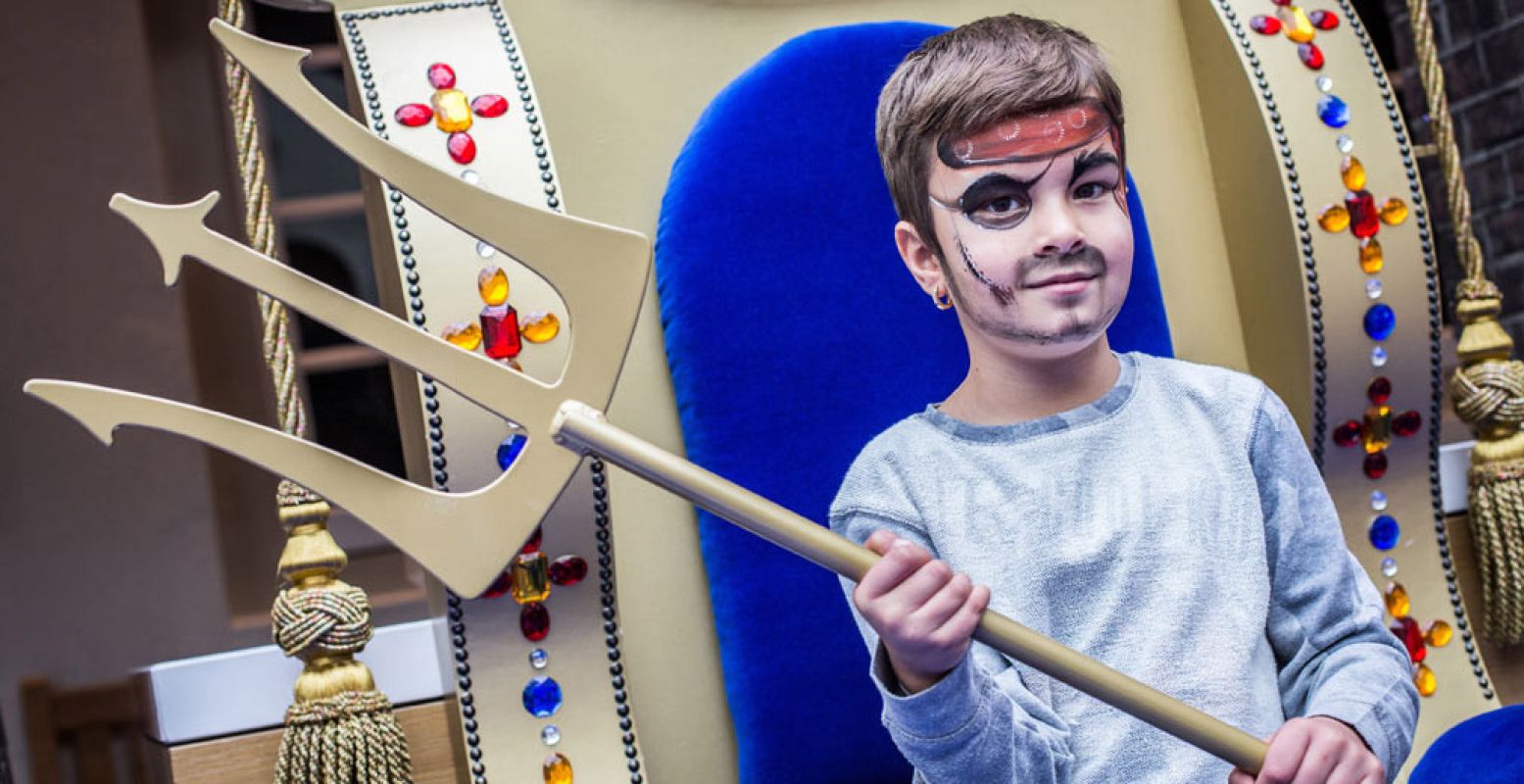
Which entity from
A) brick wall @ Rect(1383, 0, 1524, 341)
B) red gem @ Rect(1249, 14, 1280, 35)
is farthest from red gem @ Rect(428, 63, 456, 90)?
brick wall @ Rect(1383, 0, 1524, 341)

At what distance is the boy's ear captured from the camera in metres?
0.79

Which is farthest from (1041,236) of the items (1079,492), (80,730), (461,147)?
(80,730)

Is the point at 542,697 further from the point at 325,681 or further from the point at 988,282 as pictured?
the point at 988,282

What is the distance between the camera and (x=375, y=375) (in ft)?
8.54

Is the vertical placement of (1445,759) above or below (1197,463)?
below

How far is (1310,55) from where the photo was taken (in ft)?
3.39

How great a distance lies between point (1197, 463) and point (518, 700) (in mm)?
375

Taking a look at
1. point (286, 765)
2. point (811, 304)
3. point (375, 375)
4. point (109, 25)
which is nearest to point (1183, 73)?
point (811, 304)

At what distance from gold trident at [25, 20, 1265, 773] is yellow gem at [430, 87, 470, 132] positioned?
0.22 metres

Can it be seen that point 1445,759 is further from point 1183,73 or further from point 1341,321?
point 1183,73

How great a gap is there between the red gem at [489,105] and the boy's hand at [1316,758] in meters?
0.53

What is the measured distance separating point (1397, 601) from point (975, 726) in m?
0.45

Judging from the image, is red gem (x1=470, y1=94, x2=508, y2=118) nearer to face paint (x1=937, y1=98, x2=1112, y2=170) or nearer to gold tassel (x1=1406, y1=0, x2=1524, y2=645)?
face paint (x1=937, y1=98, x2=1112, y2=170)

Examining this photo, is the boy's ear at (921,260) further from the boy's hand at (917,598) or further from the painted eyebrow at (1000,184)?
the boy's hand at (917,598)
